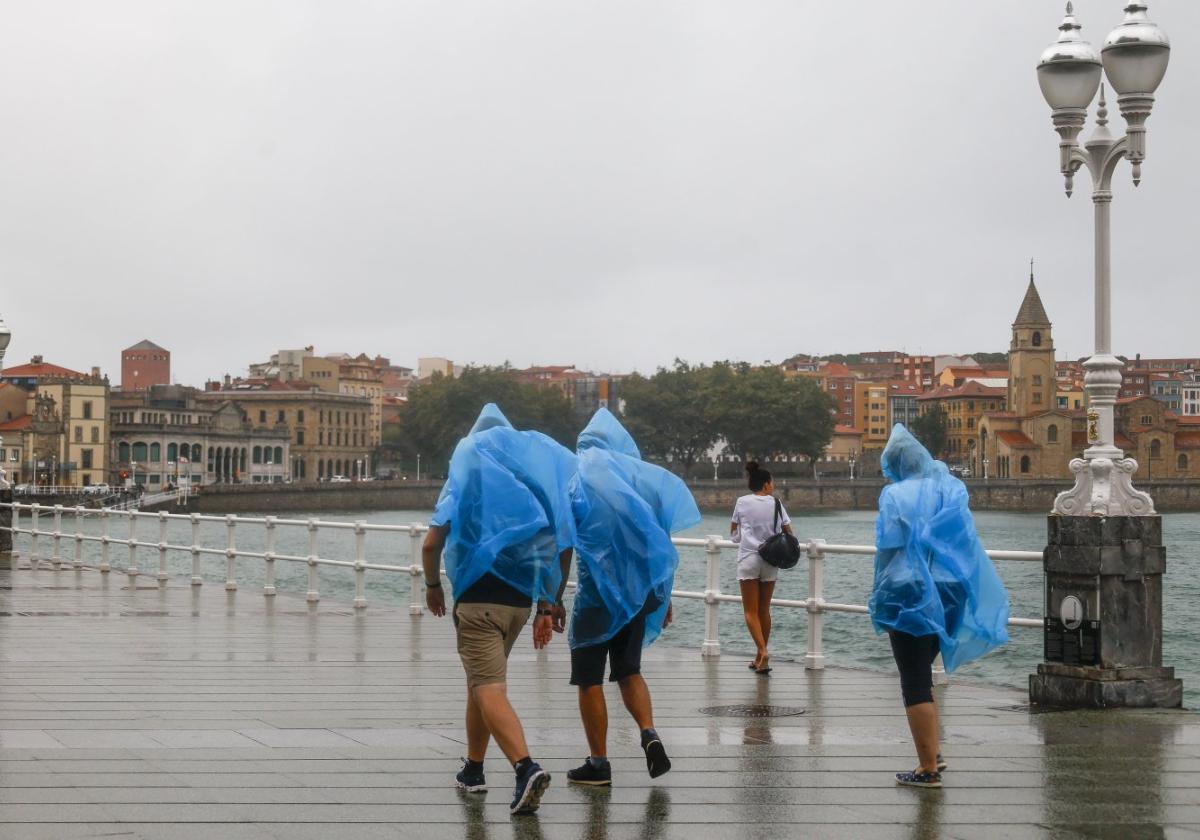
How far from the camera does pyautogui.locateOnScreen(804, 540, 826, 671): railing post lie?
12.6 m

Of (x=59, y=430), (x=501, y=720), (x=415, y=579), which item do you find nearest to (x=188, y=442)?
(x=59, y=430)

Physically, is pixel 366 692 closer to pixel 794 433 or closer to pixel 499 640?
pixel 499 640

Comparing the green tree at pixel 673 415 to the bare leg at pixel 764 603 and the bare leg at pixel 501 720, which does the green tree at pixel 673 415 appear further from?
the bare leg at pixel 501 720

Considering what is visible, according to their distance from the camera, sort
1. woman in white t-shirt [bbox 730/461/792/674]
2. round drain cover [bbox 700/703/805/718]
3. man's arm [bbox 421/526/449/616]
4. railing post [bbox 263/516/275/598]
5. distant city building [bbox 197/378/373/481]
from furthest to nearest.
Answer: distant city building [bbox 197/378/373/481], railing post [bbox 263/516/275/598], woman in white t-shirt [bbox 730/461/792/674], round drain cover [bbox 700/703/805/718], man's arm [bbox 421/526/449/616]

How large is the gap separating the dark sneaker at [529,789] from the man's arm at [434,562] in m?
0.81

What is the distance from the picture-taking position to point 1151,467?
16738cm

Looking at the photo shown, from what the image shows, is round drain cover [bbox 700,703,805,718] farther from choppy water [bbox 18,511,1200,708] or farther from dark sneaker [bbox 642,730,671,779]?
choppy water [bbox 18,511,1200,708]

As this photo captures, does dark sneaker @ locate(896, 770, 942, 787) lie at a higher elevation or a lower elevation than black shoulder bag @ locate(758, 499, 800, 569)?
lower

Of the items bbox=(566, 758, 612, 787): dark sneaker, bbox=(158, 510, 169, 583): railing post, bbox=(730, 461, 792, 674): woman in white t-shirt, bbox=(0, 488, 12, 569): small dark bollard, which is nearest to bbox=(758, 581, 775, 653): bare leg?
bbox=(730, 461, 792, 674): woman in white t-shirt

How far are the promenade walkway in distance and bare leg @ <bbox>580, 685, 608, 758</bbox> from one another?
230mm

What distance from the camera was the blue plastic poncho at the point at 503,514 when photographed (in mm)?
7203

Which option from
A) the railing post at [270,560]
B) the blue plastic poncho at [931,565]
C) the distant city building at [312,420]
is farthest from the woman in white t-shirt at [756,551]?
the distant city building at [312,420]

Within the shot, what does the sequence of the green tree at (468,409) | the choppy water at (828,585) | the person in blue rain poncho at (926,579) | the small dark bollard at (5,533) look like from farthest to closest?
1. the green tree at (468,409)
2. the small dark bollard at (5,533)
3. the choppy water at (828,585)
4. the person in blue rain poncho at (926,579)

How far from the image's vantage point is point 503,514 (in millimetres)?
7234
